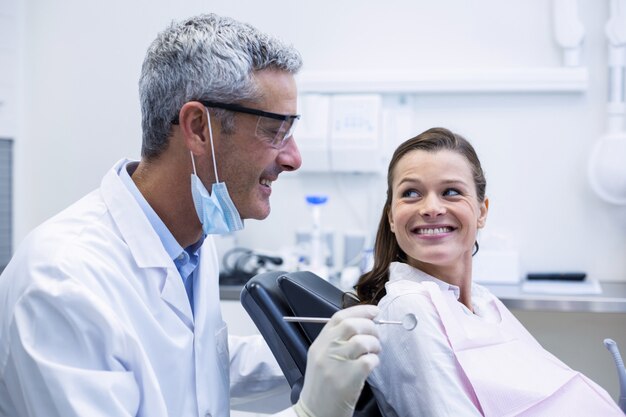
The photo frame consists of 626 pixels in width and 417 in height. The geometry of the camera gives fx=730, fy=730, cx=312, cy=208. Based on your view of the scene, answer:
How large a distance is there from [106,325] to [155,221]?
316 mm

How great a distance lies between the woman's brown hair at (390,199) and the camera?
4.90 feet

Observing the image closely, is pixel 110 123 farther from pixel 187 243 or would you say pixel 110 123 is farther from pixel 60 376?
pixel 60 376

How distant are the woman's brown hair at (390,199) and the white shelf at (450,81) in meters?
1.20

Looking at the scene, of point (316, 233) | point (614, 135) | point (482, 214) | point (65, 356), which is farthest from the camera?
point (316, 233)

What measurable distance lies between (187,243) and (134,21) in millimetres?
1852

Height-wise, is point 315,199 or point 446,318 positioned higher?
point 315,199

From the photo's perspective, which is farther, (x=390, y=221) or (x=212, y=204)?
(x=390, y=221)

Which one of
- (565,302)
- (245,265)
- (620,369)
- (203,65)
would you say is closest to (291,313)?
(203,65)

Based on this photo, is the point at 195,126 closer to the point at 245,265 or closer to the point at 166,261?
the point at 166,261

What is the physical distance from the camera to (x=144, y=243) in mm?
1355

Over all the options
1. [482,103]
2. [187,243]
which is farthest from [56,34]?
[187,243]

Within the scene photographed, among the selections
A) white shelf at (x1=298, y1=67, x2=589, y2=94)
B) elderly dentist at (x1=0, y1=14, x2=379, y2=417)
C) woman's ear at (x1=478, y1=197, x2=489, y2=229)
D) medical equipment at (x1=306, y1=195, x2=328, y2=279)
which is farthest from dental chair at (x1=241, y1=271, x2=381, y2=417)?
white shelf at (x1=298, y1=67, x2=589, y2=94)

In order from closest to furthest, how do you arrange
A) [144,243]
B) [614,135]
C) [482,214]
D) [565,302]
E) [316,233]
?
[144,243] → [482,214] → [565,302] → [614,135] → [316,233]

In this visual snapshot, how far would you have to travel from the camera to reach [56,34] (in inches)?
125
